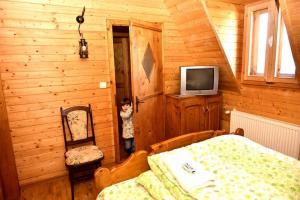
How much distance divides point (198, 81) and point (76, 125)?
1.90 meters

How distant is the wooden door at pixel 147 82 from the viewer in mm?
2764

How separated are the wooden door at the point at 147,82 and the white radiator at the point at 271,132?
3.98ft

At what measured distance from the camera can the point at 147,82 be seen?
3.01 meters

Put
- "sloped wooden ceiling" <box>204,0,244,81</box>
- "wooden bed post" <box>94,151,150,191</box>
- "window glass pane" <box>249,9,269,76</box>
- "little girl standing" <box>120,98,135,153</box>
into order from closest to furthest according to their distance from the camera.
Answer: "wooden bed post" <box>94,151,150,191</box>
"sloped wooden ceiling" <box>204,0,244,81</box>
"window glass pane" <box>249,9,269,76</box>
"little girl standing" <box>120,98,135,153</box>

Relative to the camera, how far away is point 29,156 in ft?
8.38

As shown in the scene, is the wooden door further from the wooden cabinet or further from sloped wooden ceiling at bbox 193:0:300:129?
sloped wooden ceiling at bbox 193:0:300:129

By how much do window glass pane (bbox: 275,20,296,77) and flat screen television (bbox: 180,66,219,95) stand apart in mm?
842

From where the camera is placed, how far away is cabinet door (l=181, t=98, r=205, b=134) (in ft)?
10.3

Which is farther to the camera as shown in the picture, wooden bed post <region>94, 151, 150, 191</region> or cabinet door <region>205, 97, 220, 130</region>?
cabinet door <region>205, 97, 220, 130</region>

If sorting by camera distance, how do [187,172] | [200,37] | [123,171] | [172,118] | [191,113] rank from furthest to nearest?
1. [172,118]
2. [191,113]
3. [200,37]
4. [123,171]
5. [187,172]

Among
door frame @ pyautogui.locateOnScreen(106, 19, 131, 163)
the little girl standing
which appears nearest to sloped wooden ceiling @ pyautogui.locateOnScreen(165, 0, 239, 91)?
door frame @ pyautogui.locateOnScreen(106, 19, 131, 163)

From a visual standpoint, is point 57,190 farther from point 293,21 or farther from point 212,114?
point 293,21

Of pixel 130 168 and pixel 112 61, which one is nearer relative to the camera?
pixel 130 168

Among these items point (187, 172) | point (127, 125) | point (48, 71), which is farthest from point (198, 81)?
point (48, 71)
